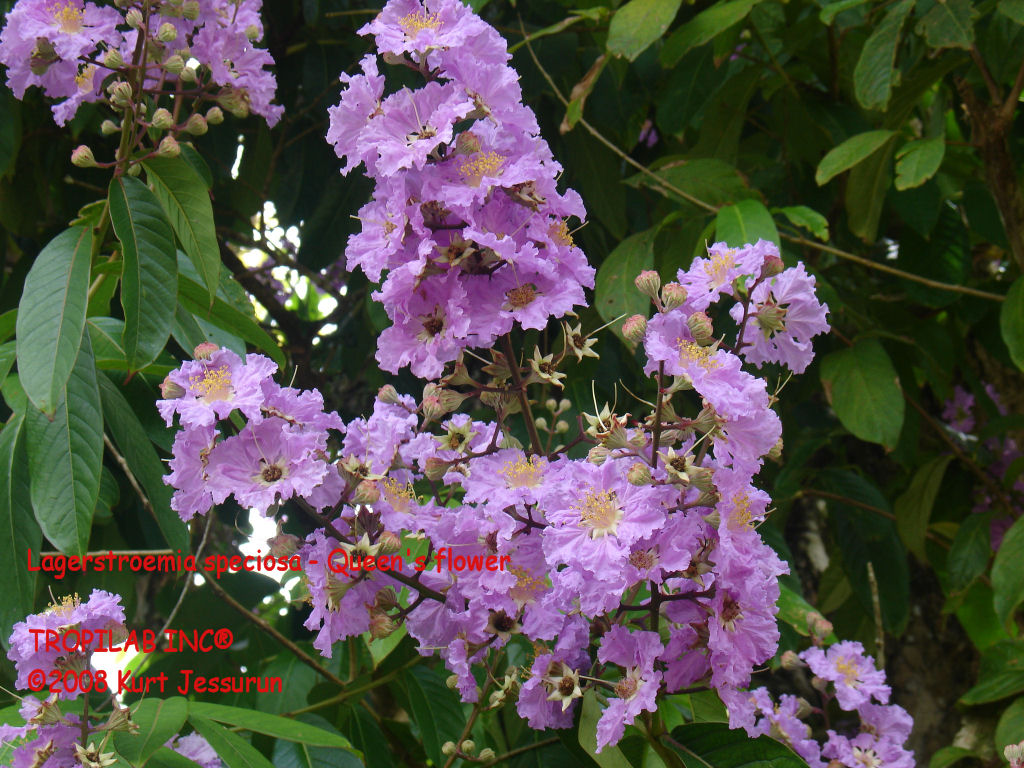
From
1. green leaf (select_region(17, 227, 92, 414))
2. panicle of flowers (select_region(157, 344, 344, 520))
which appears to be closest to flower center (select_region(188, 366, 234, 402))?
panicle of flowers (select_region(157, 344, 344, 520))

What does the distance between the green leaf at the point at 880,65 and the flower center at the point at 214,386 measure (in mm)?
1010

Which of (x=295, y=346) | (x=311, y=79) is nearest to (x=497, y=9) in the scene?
(x=311, y=79)

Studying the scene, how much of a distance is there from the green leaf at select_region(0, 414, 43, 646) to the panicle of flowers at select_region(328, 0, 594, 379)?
0.45m

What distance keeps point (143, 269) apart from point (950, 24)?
1138 millimetres

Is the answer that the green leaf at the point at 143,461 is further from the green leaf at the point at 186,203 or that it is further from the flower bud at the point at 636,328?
the flower bud at the point at 636,328

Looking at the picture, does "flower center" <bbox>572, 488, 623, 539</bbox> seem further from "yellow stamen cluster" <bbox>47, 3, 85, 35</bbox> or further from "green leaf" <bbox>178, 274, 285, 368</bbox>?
"yellow stamen cluster" <bbox>47, 3, 85, 35</bbox>

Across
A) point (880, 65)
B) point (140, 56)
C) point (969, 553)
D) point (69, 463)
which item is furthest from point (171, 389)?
point (969, 553)

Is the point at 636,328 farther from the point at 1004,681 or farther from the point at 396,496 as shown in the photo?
the point at 1004,681

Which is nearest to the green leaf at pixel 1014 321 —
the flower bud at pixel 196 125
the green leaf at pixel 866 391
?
the green leaf at pixel 866 391

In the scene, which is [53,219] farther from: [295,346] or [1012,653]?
[1012,653]

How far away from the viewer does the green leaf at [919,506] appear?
177 centimetres

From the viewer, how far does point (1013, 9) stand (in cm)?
133

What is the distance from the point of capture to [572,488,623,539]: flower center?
0.76m

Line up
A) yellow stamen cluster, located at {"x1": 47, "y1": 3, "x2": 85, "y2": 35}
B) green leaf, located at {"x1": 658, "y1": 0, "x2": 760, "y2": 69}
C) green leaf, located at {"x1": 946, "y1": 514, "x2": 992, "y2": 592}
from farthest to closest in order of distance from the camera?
green leaf, located at {"x1": 946, "y1": 514, "x2": 992, "y2": 592}, green leaf, located at {"x1": 658, "y1": 0, "x2": 760, "y2": 69}, yellow stamen cluster, located at {"x1": 47, "y1": 3, "x2": 85, "y2": 35}
